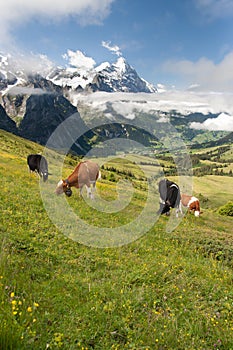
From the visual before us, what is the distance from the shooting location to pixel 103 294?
8.11 m

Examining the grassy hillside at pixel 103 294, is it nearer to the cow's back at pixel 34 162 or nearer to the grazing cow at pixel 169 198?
the grazing cow at pixel 169 198

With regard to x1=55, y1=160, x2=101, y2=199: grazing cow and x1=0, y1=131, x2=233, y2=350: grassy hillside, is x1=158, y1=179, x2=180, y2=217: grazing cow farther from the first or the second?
x1=0, y1=131, x2=233, y2=350: grassy hillside

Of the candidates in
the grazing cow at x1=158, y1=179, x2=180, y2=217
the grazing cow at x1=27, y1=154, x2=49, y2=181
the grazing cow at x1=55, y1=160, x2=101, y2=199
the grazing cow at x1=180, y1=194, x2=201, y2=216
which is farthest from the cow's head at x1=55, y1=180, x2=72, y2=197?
the grazing cow at x1=180, y1=194, x2=201, y2=216

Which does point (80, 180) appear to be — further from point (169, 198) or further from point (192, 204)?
point (192, 204)

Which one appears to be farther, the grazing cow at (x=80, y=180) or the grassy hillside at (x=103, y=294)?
the grazing cow at (x=80, y=180)

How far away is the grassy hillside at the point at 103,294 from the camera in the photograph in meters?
5.91

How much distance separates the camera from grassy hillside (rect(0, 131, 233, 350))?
5.91 meters

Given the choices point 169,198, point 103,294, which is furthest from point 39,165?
point 103,294

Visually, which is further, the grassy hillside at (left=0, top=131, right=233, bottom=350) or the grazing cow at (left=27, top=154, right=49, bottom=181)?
the grazing cow at (left=27, top=154, right=49, bottom=181)

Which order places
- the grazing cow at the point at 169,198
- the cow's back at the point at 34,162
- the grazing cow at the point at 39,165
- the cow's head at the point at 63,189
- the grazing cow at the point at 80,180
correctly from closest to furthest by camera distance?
the cow's head at the point at 63,189, the grazing cow at the point at 80,180, the grazing cow at the point at 169,198, the grazing cow at the point at 39,165, the cow's back at the point at 34,162

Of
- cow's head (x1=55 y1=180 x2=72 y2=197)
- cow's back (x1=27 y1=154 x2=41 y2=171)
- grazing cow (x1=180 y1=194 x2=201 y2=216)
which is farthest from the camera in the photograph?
grazing cow (x1=180 y1=194 x2=201 y2=216)

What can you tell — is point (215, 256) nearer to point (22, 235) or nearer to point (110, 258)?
point (110, 258)

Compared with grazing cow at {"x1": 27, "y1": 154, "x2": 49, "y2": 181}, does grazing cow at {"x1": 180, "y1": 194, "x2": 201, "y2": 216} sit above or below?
below

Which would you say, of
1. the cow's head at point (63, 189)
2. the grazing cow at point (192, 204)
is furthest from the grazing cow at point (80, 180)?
the grazing cow at point (192, 204)
